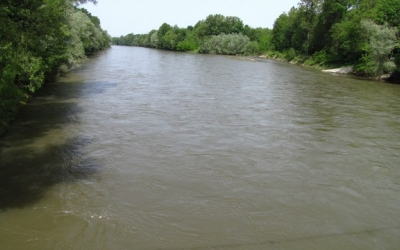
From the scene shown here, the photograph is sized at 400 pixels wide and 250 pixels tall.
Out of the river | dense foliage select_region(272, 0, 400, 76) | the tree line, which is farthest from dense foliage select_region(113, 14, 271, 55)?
the river

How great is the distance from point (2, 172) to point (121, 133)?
5.22 metres

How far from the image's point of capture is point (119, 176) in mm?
10781

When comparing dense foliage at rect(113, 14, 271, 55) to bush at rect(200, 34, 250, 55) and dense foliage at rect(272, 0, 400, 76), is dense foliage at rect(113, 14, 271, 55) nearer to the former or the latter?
bush at rect(200, 34, 250, 55)

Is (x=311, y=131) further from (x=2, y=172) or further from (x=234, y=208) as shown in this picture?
(x=2, y=172)

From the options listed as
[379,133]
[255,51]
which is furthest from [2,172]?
[255,51]

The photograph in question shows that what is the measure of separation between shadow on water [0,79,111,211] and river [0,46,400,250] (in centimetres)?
5

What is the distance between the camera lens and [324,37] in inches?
2616

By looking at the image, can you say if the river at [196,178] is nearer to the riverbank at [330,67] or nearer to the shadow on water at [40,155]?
the shadow on water at [40,155]

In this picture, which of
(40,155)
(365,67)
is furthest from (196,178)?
(365,67)

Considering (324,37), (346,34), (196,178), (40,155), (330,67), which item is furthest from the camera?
(324,37)

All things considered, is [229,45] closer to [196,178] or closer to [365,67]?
[365,67]

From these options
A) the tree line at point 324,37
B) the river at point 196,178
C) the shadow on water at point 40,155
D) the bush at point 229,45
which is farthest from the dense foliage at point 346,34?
the shadow on water at point 40,155

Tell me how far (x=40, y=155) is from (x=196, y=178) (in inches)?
229

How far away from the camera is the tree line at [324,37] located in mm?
40281
